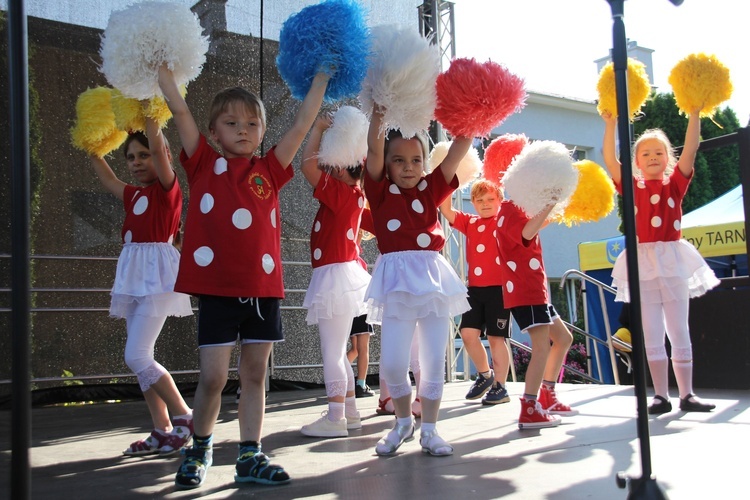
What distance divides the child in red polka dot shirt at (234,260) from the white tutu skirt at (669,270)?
2488 millimetres

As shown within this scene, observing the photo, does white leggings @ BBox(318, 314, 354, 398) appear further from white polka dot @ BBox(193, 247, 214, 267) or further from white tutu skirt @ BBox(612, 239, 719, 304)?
A: white tutu skirt @ BBox(612, 239, 719, 304)

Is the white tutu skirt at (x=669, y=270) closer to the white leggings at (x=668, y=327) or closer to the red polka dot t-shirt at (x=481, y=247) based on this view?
the white leggings at (x=668, y=327)

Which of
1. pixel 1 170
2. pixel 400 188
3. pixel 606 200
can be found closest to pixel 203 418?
pixel 400 188

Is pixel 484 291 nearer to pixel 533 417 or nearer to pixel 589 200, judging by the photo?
pixel 589 200

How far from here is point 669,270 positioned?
14.6 feet

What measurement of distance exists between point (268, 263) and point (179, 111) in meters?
0.68

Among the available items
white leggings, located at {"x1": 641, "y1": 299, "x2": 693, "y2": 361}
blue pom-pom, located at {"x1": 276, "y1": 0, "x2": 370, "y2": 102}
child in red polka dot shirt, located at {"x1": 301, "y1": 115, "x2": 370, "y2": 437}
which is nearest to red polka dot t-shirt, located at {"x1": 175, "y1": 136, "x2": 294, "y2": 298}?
blue pom-pom, located at {"x1": 276, "y1": 0, "x2": 370, "y2": 102}

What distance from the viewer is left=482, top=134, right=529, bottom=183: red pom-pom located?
4.77 metres

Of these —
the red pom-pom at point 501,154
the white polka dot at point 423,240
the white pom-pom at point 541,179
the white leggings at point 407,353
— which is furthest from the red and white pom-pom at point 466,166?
the white leggings at point 407,353

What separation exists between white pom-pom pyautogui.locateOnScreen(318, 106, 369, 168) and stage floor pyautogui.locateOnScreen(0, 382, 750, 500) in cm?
145

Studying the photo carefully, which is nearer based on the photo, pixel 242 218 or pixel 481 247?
pixel 242 218

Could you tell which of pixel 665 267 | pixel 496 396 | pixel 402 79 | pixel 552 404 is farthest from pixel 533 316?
pixel 402 79

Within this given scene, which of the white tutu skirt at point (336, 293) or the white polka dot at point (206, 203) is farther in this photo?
the white tutu skirt at point (336, 293)

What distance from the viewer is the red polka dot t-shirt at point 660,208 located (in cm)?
455
